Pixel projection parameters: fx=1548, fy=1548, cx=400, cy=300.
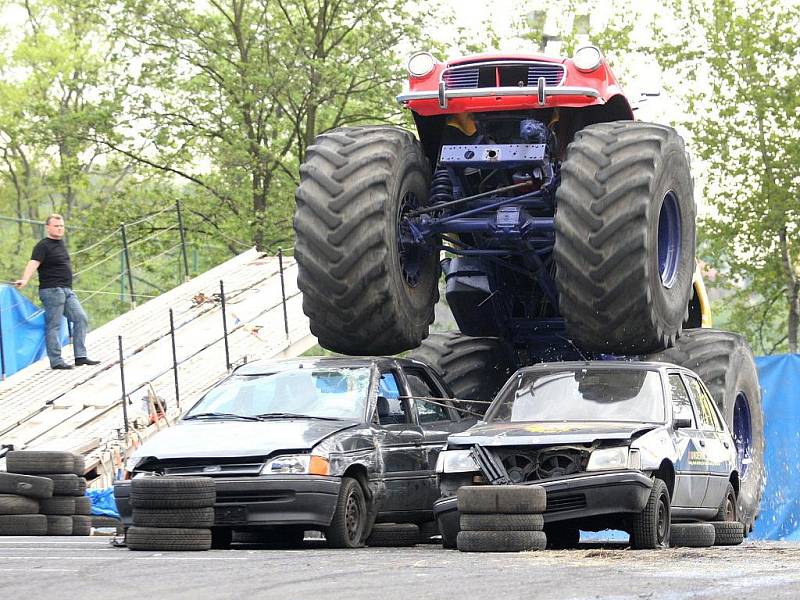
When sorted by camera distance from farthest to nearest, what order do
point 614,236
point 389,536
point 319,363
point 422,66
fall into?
point 422,66
point 319,363
point 389,536
point 614,236

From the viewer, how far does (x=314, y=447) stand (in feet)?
37.9

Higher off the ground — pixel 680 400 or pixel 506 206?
pixel 506 206

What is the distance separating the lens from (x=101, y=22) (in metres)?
33.8

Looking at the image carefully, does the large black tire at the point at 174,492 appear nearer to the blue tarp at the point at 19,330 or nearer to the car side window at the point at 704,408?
the car side window at the point at 704,408

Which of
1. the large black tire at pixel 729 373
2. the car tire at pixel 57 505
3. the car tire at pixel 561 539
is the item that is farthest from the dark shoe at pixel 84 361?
the car tire at pixel 561 539

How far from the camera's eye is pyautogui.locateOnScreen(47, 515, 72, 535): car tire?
14.6 metres

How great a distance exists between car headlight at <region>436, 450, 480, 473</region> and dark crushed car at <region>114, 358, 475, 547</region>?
0.70 metres

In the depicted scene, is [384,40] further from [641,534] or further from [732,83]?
[641,534]

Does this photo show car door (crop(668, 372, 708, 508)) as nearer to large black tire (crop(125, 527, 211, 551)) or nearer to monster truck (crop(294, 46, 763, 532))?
monster truck (crop(294, 46, 763, 532))

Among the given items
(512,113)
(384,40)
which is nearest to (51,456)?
(512,113)

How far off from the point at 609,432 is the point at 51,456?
5877 millimetres

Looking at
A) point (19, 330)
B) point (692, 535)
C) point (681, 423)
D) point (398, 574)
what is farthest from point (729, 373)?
point (19, 330)

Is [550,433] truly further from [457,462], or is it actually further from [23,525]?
[23,525]

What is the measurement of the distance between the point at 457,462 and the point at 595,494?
1.20 metres
